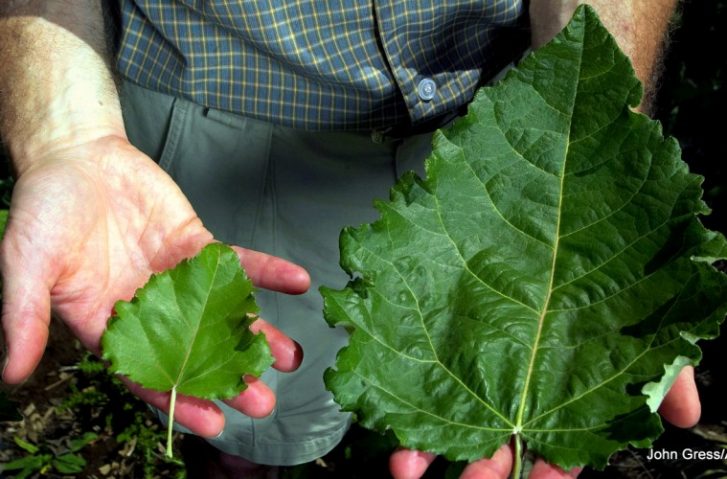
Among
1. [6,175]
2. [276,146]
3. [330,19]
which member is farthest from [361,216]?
[6,175]

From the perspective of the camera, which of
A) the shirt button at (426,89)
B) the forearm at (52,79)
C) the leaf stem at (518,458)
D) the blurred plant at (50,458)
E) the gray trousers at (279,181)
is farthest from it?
the blurred plant at (50,458)

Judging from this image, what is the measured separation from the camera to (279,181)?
5.45 ft

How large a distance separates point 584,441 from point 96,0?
3.91ft

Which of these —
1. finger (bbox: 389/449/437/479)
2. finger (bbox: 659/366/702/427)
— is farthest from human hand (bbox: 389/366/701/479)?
finger (bbox: 659/366/702/427)

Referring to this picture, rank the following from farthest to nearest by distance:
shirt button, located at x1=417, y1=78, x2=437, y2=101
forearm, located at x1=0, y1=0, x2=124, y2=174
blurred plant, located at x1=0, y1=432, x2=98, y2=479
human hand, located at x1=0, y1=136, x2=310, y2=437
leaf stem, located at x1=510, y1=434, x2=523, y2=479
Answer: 1. blurred plant, located at x1=0, y1=432, x2=98, y2=479
2. shirt button, located at x1=417, y1=78, x2=437, y2=101
3. forearm, located at x1=0, y1=0, x2=124, y2=174
4. human hand, located at x1=0, y1=136, x2=310, y2=437
5. leaf stem, located at x1=510, y1=434, x2=523, y2=479

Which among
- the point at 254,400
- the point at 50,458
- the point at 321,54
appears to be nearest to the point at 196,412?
the point at 254,400

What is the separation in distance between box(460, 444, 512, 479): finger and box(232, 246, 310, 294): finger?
333 millimetres

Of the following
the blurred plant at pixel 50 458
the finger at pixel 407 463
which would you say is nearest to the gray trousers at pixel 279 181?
the blurred plant at pixel 50 458

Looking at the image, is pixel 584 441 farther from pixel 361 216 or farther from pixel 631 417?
pixel 361 216

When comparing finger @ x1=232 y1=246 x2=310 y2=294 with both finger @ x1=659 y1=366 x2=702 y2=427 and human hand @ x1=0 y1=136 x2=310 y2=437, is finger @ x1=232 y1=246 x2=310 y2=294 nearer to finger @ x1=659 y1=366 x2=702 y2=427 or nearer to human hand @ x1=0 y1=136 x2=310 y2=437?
human hand @ x1=0 y1=136 x2=310 y2=437

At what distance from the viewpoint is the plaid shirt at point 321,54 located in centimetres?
139

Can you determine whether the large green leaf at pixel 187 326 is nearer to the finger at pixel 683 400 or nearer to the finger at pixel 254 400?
the finger at pixel 254 400

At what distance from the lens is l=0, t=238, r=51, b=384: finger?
1031 mm

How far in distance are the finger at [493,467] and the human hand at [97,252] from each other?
0.30 meters
